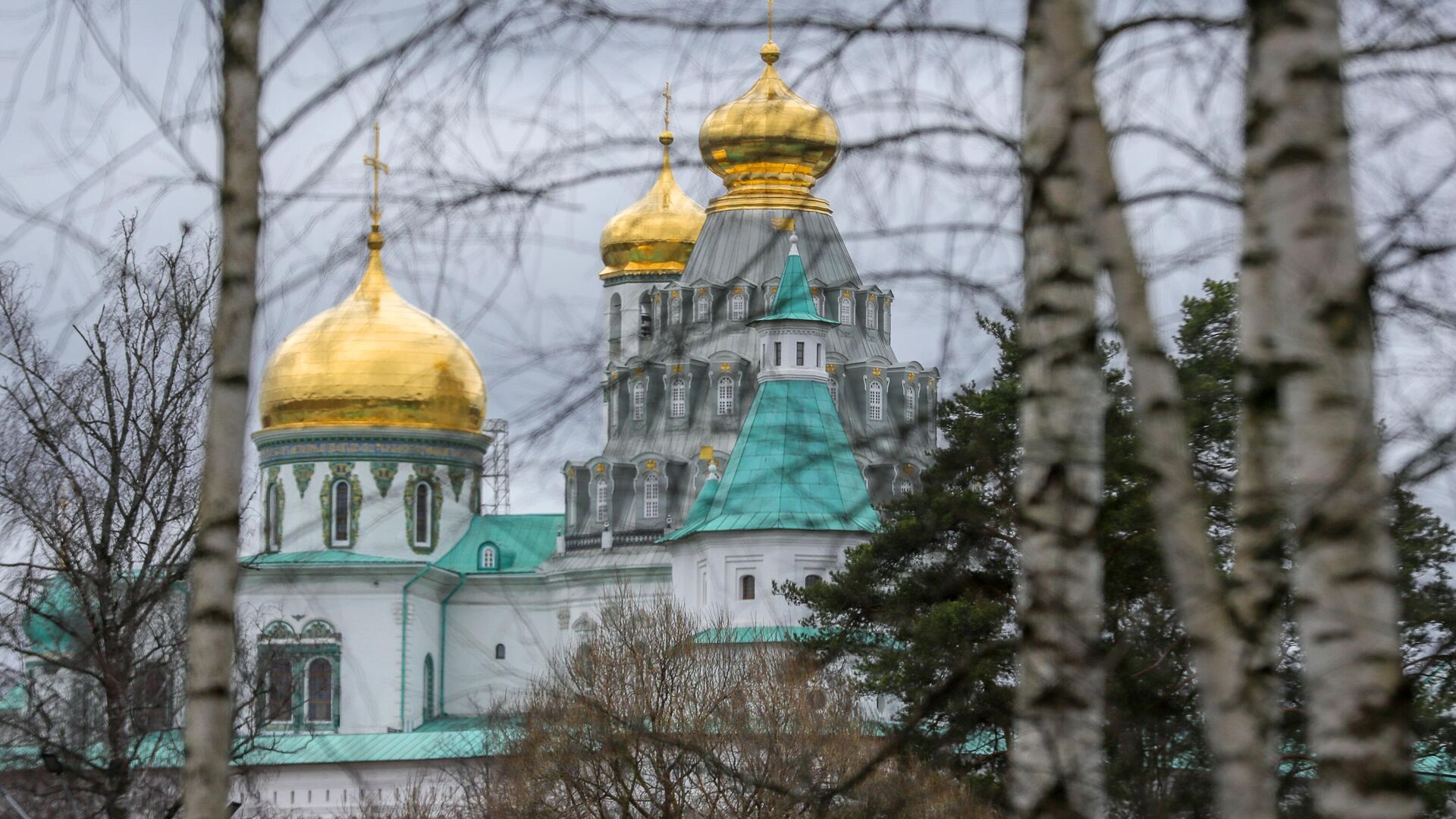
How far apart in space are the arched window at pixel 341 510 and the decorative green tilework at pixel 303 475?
1.91 ft

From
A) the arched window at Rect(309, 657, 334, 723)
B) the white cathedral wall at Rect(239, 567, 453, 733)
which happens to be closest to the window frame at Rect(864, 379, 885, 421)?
the white cathedral wall at Rect(239, 567, 453, 733)

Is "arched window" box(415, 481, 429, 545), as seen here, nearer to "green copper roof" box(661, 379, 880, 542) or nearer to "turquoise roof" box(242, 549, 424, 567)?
"turquoise roof" box(242, 549, 424, 567)

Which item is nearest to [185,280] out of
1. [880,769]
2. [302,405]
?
[880,769]

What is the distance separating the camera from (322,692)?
48406 millimetres

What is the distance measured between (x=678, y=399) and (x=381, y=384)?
765 cm

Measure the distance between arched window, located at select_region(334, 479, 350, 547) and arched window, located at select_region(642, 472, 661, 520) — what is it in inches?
261

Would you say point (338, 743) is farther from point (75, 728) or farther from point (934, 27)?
point (934, 27)

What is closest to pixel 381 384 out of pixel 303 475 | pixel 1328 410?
pixel 303 475

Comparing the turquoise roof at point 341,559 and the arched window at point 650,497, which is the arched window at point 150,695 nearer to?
the arched window at point 650,497

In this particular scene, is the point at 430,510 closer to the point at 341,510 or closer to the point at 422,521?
the point at 422,521

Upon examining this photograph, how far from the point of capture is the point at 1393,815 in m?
3.57

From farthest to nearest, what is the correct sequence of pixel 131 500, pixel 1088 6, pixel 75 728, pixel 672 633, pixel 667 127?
pixel 672 633, pixel 75 728, pixel 131 500, pixel 667 127, pixel 1088 6

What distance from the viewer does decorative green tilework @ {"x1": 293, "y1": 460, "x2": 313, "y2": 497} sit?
49875 millimetres

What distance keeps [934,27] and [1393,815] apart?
2.08 meters
